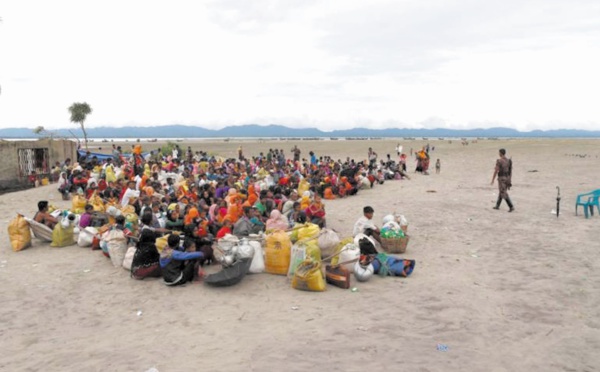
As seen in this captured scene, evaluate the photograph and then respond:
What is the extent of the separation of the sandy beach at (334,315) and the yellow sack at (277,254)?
255 mm

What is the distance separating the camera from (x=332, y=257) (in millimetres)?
6945

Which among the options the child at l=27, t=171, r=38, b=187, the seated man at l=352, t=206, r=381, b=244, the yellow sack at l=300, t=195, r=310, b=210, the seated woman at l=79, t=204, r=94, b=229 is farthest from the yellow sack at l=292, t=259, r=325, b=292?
the child at l=27, t=171, r=38, b=187

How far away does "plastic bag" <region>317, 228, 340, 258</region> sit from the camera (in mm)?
7266

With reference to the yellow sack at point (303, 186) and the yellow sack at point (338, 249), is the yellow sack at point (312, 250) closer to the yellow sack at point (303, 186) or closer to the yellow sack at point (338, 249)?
the yellow sack at point (338, 249)

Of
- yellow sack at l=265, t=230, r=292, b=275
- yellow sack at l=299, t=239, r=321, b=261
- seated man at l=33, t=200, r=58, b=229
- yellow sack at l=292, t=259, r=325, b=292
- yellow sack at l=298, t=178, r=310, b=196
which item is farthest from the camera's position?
yellow sack at l=298, t=178, r=310, b=196

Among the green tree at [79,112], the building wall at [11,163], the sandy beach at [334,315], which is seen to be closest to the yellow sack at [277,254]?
the sandy beach at [334,315]

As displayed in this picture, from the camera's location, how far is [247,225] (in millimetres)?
8227

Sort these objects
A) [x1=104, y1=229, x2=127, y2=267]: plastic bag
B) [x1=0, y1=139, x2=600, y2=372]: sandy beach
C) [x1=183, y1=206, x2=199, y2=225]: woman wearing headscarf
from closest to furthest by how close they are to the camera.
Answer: [x1=0, y1=139, x2=600, y2=372]: sandy beach < [x1=104, y1=229, x2=127, y2=267]: plastic bag < [x1=183, y1=206, x2=199, y2=225]: woman wearing headscarf

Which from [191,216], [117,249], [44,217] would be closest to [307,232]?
[191,216]

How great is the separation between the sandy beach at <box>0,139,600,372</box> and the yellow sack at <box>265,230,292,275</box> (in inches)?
10.0

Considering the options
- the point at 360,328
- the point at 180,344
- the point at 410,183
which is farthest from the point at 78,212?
the point at 410,183

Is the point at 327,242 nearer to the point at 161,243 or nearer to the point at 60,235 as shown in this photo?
the point at 161,243

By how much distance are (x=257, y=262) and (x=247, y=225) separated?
4.76 feet

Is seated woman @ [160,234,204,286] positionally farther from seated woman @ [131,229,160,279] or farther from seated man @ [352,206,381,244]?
seated man @ [352,206,381,244]
